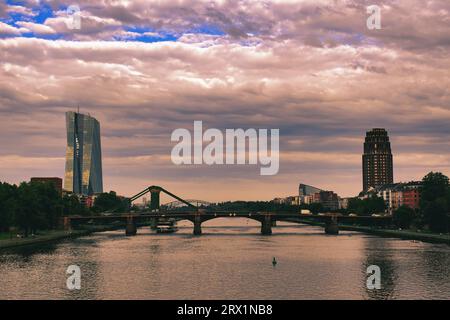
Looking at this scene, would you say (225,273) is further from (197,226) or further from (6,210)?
(197,226)

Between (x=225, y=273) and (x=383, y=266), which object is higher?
(x=383, y=266)

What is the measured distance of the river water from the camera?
6112 centimetres

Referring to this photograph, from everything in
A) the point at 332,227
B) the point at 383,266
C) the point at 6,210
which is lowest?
the point at 383,266

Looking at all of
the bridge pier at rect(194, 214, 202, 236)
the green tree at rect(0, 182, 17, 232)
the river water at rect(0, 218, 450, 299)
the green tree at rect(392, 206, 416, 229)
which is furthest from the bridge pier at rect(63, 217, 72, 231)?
the green tree at rect(392, 206, 416, 229)

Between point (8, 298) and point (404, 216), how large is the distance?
133m

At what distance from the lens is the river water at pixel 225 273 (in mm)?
61125

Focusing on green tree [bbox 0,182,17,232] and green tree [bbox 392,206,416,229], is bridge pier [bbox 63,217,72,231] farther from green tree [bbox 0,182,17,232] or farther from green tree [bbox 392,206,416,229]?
green tree [bbox 392,206,416,229]

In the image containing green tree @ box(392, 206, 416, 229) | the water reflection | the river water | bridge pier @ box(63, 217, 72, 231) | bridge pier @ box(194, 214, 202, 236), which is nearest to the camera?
the water reflection

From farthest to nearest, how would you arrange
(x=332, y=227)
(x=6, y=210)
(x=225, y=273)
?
(x=332, y=227)
(x=6, y=210)
(x=225, y=273)

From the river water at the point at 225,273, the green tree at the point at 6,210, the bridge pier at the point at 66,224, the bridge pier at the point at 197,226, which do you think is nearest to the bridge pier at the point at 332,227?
the bridge pier at the point at 197,226

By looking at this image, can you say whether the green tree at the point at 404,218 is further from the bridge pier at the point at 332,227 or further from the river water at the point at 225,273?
the river water at the point at 225,273

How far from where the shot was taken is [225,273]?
3036 inches

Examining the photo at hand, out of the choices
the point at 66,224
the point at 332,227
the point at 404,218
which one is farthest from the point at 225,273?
the point at 332,227
